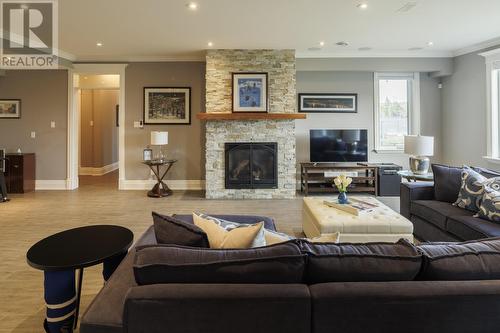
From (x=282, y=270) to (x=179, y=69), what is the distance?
6.06 m

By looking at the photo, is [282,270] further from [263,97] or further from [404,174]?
[263,97]

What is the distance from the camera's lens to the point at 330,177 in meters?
6.13

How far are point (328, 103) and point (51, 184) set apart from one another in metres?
6.15

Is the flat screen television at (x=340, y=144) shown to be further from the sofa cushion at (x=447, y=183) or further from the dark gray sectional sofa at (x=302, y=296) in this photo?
the dark gray sectional sofa at (x=302, y=296)

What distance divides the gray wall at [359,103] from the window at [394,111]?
20 cm

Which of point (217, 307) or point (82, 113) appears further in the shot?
point (82, 113)

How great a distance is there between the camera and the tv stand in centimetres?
600

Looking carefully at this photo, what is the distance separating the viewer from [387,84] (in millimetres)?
6695

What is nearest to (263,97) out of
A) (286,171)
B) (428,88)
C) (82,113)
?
(286,171)

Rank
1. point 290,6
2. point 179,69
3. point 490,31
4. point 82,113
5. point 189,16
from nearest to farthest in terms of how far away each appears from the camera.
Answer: point 290,6 < point 189,16 < point 490,31 < point 179,69 < point 82,113

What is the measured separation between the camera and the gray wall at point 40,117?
255 inches

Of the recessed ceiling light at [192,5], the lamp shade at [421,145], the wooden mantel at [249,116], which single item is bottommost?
the lamp shade at [421,145]

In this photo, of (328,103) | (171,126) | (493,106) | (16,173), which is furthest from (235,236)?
(16,173)

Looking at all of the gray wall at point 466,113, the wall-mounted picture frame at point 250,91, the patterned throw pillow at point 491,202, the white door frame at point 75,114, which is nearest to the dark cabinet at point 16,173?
the white door frame at point 75,114
